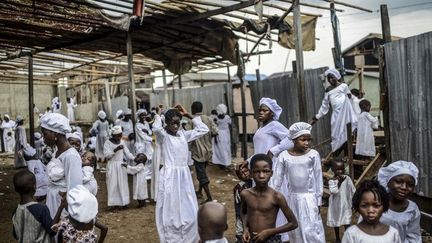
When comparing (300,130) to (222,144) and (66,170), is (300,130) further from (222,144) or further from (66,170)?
(222,144)

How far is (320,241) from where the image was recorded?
4.34 m

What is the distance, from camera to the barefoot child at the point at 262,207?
354 cm

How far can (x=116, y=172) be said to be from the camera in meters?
8.15

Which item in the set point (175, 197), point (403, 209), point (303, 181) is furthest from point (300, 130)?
point (175, 197)

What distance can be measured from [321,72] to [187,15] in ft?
10.2

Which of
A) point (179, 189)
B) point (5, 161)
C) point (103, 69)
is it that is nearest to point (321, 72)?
point (179, 189)

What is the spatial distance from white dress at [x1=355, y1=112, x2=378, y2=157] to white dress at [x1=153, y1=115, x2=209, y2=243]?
4.02 m

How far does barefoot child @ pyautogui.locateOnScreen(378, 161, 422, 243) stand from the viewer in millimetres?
3150

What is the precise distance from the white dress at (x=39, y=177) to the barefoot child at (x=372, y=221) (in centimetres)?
589

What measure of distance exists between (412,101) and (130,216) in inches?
196

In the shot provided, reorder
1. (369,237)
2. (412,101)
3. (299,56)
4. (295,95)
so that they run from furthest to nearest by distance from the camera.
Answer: (295,95) < (299,56) < (412,101) < (369,237)

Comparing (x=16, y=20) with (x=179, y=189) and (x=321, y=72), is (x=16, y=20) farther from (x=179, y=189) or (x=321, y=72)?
(x=321, y=72)

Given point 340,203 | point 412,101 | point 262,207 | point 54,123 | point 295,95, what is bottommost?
point 340,203

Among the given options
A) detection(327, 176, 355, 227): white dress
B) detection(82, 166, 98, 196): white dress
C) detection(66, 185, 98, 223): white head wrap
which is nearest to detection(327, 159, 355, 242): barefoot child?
detection(327, 176, 355, 227): white dress
